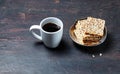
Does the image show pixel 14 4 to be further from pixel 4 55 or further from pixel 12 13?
pixel 4 55

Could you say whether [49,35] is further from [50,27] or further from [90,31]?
[90,31]

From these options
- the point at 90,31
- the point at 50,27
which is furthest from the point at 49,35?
the point at 90,31
